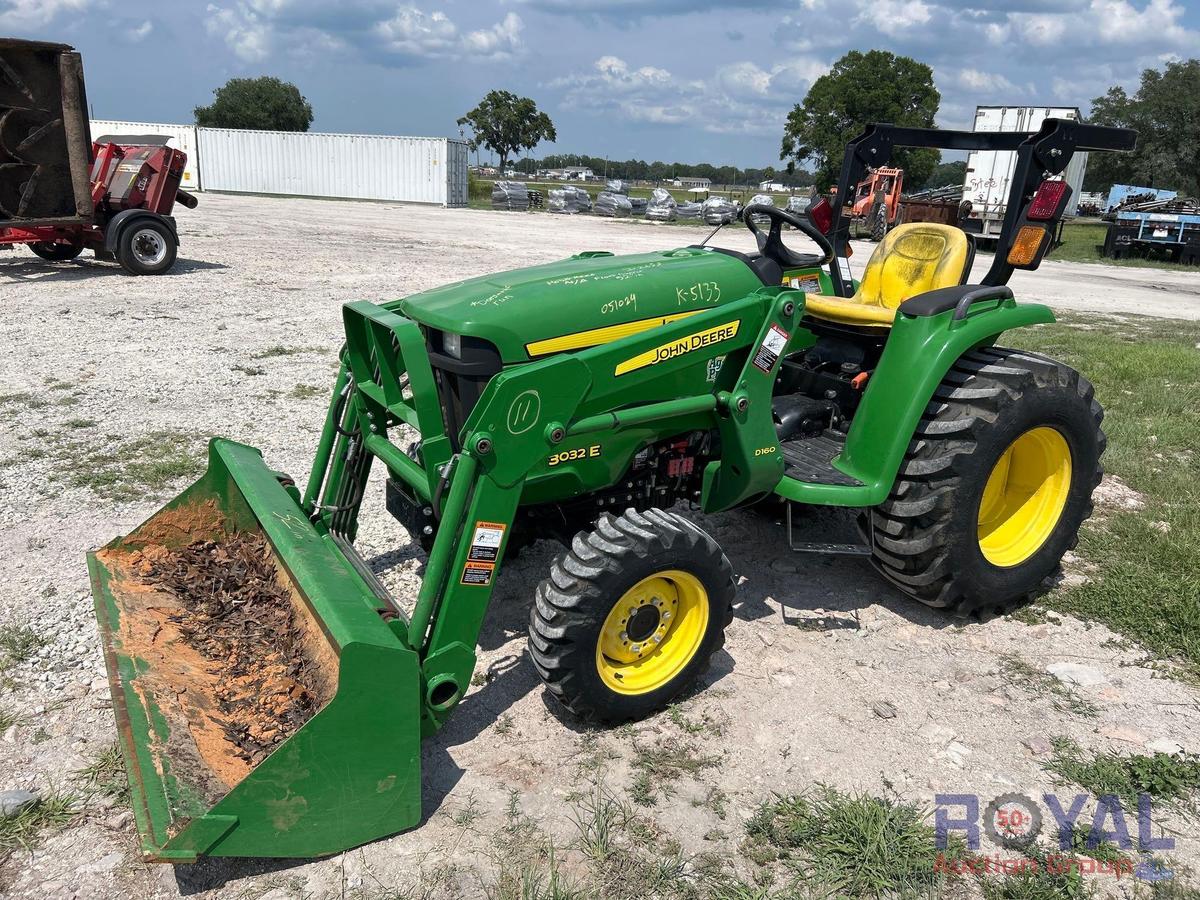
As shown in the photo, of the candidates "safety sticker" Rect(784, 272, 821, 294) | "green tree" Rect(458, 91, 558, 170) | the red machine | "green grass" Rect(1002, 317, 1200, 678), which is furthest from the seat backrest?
"green tree" Rect(458, 91, 558, 170)

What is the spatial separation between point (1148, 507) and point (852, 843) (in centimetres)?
373

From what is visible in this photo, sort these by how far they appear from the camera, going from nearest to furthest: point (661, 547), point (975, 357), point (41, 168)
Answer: point (661, 547) → point (975, 357) → point (41, 168)

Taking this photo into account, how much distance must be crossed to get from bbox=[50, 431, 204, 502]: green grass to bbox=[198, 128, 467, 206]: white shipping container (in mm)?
30246

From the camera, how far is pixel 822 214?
4805mm

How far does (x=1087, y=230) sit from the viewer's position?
33.2 meters

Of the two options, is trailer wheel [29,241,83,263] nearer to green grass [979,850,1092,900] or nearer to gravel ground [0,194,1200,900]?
gravel ground [0,194,1200,900]

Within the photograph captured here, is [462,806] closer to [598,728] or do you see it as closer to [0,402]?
[598,728]

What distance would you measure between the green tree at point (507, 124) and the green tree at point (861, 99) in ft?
75.4

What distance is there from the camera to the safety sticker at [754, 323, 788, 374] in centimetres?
343

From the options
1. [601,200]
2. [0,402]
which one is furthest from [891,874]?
[601,200]

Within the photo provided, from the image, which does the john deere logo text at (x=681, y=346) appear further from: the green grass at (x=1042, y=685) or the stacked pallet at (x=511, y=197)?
the stacked pallet at (x=511, y=197)

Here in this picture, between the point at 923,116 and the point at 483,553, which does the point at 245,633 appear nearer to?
the point at 483,553

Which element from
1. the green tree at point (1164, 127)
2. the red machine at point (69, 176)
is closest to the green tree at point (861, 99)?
the green tree at point (1164, 127)

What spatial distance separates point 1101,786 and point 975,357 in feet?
6.03
